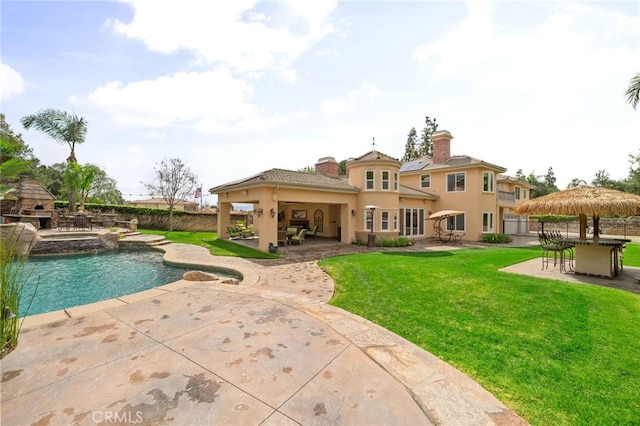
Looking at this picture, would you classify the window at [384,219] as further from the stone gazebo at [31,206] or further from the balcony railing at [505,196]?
the stone gazebo at [31,206]

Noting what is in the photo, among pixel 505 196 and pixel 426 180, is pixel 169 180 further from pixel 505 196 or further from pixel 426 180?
pixel 505 196

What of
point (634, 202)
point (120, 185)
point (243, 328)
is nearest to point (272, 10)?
point (243, 328)

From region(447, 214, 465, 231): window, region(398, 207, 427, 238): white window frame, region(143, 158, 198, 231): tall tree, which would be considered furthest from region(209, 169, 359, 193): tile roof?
region(143, 158, 198, 231): tall tree

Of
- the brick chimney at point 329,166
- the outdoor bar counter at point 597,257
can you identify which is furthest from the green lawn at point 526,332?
the brick chimney at point 329,166

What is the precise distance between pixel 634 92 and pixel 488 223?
10333 mm

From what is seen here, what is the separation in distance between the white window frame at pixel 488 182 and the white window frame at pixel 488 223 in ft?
6.09

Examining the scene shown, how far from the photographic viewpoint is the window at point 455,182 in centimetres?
2102

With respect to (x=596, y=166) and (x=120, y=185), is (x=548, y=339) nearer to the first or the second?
(x=120, y=185)

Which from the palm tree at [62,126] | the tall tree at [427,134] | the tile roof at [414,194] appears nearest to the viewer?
the tile roof at [414,194]

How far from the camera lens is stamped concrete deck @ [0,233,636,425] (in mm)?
2695

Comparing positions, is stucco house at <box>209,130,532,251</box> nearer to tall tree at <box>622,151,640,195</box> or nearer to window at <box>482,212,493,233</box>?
window at <box>482,212,493,233</box>

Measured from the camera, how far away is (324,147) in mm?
30969

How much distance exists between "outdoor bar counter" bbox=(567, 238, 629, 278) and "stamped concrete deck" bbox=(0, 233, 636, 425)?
874 centimetres

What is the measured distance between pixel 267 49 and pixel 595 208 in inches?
495
